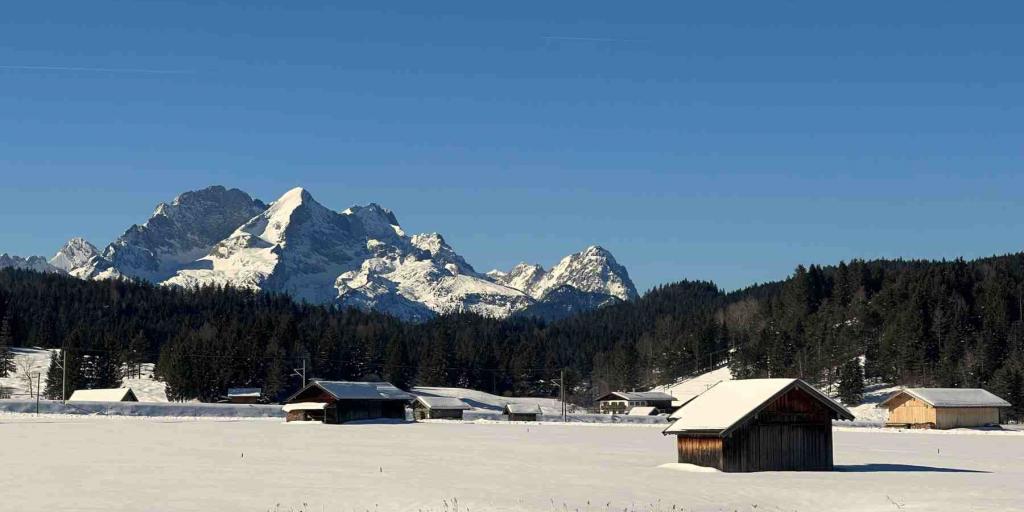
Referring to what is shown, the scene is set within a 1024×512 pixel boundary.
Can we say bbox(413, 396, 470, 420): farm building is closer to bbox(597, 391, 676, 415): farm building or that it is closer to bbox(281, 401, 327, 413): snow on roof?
bbox(281, 401, 327, 413): snow on roof

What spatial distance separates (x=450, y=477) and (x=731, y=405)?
586 inches

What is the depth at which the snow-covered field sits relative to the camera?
136ft

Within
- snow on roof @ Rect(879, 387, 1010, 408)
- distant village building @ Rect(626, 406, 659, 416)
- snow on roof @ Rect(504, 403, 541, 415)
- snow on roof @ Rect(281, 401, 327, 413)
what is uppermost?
snow on roof @ Rect(879, 387, 1010, 408)

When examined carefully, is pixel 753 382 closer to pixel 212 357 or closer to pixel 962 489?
Answer: pixel 962 489

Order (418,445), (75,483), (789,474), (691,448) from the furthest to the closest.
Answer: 1. (418,445)
2. (691,448)
3. (789,474)
4. (75,483)

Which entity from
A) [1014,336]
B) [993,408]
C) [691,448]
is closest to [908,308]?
[1014,336]

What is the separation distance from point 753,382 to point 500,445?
998 inches

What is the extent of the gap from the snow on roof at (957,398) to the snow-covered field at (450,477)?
138ft

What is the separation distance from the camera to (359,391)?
434ft

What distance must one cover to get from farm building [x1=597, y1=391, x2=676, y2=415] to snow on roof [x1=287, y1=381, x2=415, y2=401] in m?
52.5

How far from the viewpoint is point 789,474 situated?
53.6 m

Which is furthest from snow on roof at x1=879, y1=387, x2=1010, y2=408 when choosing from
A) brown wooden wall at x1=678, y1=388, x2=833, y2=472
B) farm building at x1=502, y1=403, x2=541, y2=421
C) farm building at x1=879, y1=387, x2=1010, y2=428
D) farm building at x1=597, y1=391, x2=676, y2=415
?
brown wooden wall at x1=678, y1=388, x2=833, y2=472

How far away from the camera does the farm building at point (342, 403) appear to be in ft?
415

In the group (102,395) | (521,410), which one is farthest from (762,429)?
(102,395)
